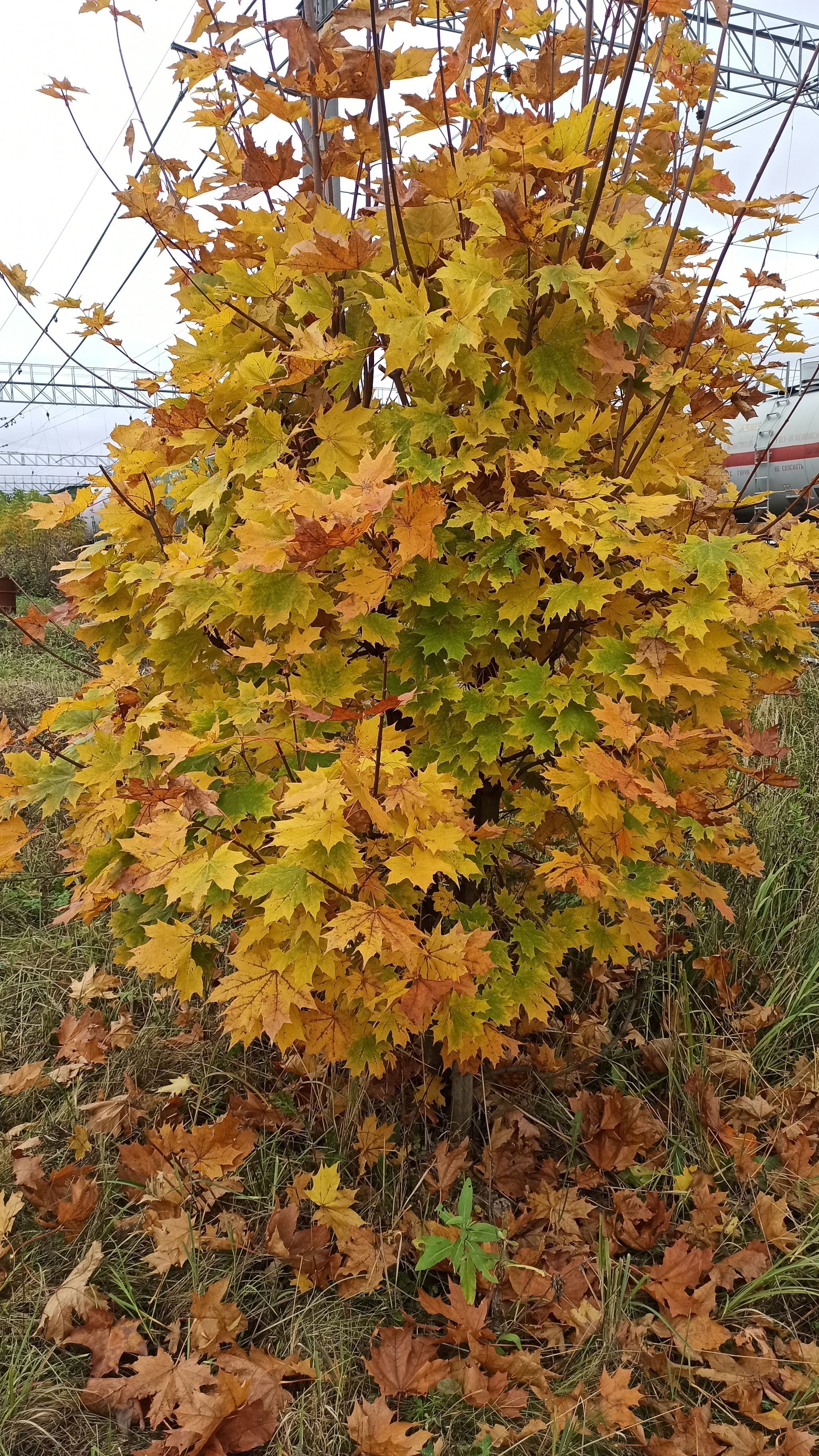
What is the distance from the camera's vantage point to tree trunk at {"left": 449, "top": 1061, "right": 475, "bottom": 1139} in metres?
2.27

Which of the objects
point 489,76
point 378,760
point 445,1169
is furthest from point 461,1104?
point 489,76

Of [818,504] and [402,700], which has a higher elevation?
[818,504]

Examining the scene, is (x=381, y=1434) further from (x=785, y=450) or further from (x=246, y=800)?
(x=785, y=450)

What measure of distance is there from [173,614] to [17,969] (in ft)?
6.30

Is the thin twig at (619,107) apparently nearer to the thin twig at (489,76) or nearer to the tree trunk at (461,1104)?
the thin twig at (489,76)

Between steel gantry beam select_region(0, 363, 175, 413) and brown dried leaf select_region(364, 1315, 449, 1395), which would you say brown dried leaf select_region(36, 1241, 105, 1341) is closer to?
brown dried leaf select_region(364, 1315, 449, 1395)

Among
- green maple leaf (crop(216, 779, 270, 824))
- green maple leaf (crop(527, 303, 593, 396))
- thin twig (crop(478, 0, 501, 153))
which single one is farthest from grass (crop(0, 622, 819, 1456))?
thin twig (crop(478, 0, 501, 153))

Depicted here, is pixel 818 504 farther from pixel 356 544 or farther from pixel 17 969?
pixel 17 969

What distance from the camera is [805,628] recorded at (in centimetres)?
184

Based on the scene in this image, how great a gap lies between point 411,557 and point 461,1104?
155 centimetres

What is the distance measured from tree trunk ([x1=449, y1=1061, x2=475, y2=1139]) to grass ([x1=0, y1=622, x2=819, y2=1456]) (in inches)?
1.9

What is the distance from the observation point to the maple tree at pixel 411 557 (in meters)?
1.44

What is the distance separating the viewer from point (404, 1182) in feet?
7.01

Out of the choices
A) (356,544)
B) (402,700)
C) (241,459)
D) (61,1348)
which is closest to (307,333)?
(241,459)
